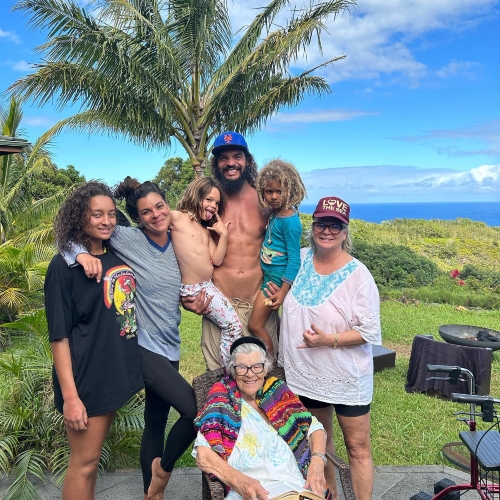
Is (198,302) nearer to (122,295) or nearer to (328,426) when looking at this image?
(122,295)

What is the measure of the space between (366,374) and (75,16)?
10281mm

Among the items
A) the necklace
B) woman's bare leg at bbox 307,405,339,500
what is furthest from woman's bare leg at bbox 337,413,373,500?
the necklace

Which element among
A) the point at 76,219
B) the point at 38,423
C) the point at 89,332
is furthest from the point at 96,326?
the point at 38,423

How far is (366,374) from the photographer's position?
3.05 meters

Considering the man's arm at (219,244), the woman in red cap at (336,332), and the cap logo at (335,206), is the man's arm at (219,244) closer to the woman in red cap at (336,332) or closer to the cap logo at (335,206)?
the woman in red cap at (336,332)

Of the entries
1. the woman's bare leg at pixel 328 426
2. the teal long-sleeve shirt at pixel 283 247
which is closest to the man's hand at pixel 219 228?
the teal long-sleeve shirt at pixel 283 247

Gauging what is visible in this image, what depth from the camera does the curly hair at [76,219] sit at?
2.73 metres

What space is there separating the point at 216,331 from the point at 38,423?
1.95 metres

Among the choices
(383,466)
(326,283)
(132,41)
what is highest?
(132,41)

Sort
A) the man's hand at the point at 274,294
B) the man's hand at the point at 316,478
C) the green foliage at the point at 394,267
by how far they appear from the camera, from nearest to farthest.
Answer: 1. the man's hand at the point at 316,478
2. the man's hand at the point at 274,294
3. the green foliage at the point at 394,267

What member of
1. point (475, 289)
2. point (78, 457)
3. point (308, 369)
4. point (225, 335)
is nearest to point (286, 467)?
point (308, 369)

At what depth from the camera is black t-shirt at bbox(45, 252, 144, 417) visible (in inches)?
103

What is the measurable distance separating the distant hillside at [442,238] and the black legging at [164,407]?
1855 centimetres

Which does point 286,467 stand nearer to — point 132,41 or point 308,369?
point 308,369
